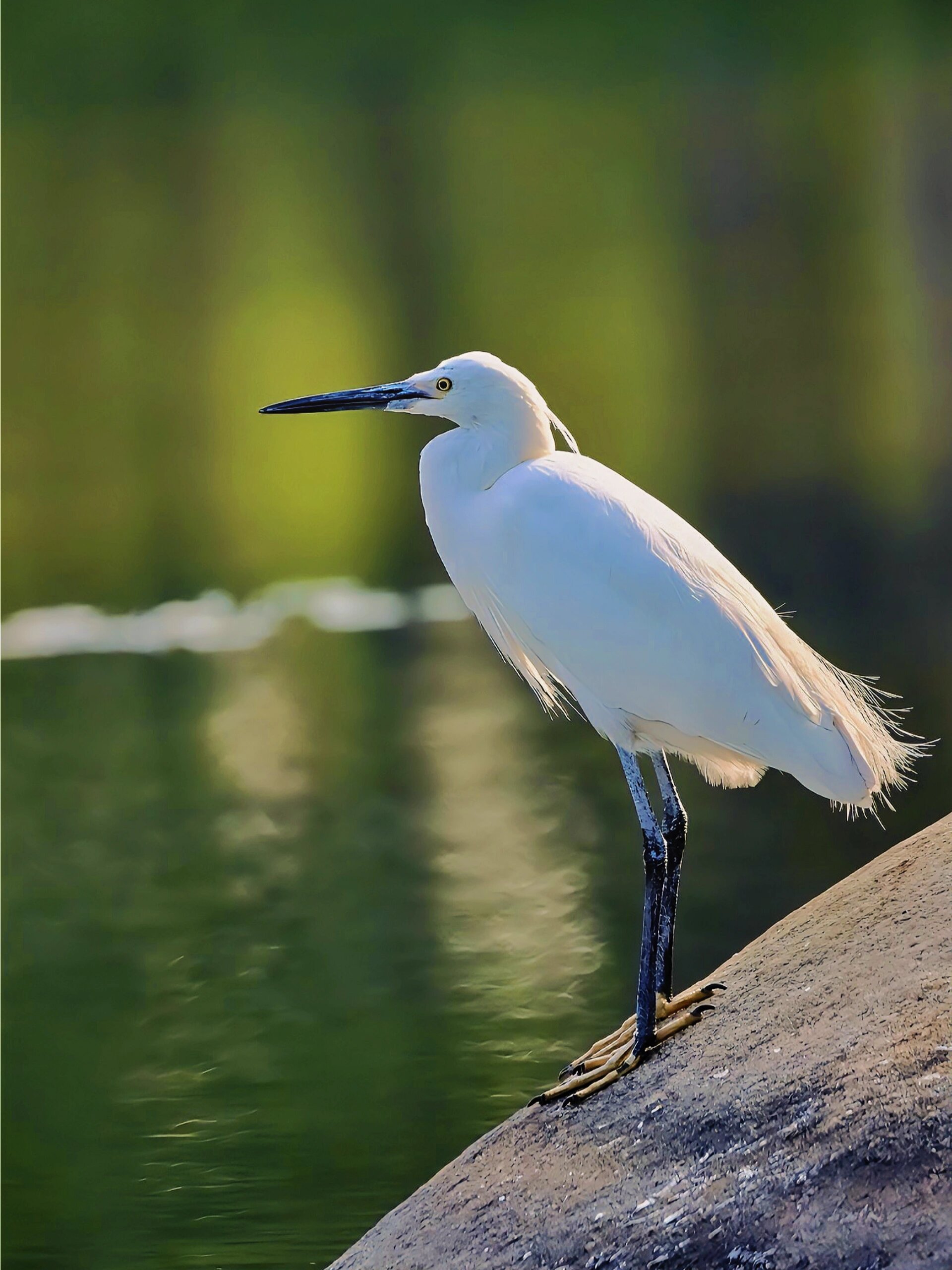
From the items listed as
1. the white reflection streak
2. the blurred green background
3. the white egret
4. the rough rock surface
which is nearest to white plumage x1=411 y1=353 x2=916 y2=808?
the white egret

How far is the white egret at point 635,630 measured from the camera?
1.56 metres

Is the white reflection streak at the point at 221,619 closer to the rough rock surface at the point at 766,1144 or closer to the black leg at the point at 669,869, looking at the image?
the black leg at the point at 669,869

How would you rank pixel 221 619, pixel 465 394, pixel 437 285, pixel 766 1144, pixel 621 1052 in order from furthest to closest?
pixel 437 285
pixel 221 619
pixel 465 394
pixel 621 1052
pixel 766 1144

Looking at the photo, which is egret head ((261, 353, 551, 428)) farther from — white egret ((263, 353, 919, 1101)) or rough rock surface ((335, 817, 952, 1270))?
rough rock surface ((335, 817, 952, 1270))

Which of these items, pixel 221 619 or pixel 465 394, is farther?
pixel 221 619

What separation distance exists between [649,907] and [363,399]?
0.72 meters

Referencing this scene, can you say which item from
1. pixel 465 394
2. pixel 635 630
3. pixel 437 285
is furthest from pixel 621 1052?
pixel 437 285

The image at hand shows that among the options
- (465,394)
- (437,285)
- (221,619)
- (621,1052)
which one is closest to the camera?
(621,1052)

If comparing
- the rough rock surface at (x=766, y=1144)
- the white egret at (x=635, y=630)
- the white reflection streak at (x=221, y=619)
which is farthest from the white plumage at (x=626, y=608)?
the white reflection streak at (x=221, y=619)

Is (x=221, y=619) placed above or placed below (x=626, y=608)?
below

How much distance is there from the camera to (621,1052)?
1.53 m

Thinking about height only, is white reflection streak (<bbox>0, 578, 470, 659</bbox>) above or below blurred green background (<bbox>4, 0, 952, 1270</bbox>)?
below

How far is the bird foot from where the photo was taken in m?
1.50

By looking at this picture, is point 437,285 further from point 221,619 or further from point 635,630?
point 635,630
